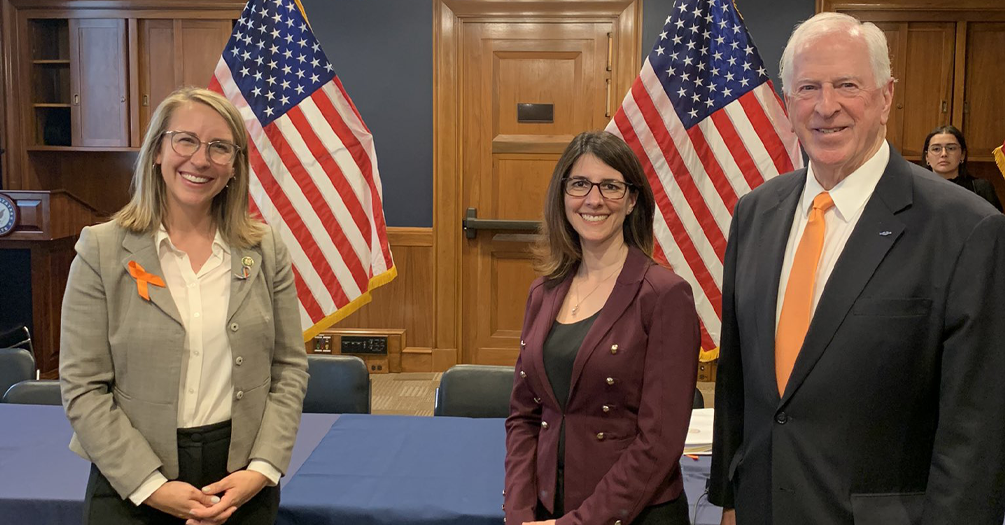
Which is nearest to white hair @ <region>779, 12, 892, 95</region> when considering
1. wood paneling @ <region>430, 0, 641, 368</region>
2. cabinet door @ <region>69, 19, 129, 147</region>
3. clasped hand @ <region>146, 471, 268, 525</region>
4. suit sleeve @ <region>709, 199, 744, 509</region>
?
suit sleeve @ <region>709, 199, 744, 509</region>

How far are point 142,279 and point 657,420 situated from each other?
109 centimetres

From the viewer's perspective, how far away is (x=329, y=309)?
11.7 ft

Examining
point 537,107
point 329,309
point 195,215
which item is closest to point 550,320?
point 195,215

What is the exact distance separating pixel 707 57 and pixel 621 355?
2.19 m

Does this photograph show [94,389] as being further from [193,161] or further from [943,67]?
[943,67]

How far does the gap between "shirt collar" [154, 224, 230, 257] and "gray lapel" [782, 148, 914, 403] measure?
120 cm

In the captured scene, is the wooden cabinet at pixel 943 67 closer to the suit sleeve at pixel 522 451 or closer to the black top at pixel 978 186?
the black top at pixel 978 186

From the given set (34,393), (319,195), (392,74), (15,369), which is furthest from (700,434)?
(392,74)

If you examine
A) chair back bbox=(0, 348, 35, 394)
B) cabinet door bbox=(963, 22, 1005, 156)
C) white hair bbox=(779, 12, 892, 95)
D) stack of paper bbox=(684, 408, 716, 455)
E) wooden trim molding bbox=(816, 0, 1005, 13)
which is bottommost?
stack of paper bbox=(684, 408, 716, 455)

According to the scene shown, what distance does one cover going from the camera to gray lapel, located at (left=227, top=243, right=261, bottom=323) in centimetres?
175

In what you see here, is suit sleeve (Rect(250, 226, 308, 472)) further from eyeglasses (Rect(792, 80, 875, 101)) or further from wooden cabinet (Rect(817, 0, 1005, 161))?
Result: wooden cabinet (Rect(817, 0, 1005, 161))

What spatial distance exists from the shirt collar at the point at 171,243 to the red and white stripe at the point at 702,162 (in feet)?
6.77

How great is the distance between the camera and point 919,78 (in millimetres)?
6086

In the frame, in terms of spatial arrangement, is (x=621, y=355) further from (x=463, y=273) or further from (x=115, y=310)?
(x=463, y=273)
